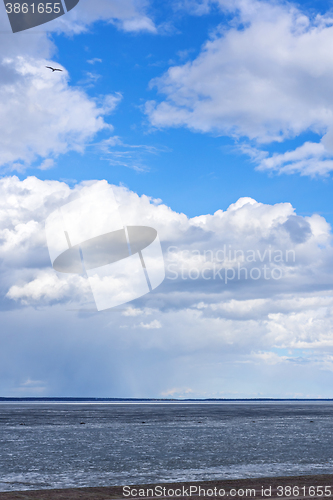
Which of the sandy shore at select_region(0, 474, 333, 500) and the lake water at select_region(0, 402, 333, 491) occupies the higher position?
the sandy shore at select_region(0, 474, 333, 500)

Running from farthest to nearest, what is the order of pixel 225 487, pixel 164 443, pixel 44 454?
pixel 164 443, pixel 44 454, pixel 225 487

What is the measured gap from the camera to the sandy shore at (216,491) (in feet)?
80.0

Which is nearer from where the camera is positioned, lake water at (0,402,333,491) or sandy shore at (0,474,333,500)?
sandy shore at (0,474,333,500)

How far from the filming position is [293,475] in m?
32.8

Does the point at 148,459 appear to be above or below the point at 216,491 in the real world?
below

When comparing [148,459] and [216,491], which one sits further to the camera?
[148,459]

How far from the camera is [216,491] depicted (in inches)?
1014

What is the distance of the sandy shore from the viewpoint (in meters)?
24.4

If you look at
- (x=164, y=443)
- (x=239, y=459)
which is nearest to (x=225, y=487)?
(x=239, y=459)

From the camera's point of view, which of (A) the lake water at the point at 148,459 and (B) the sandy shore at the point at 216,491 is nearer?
(B) the sandy shore at the point at 216,491

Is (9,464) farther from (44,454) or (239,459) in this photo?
(239,459)

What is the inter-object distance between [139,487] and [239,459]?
17.9 m

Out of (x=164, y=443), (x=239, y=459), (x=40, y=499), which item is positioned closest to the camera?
(x=40, y=499)

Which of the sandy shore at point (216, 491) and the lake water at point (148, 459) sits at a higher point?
the sandy shore at point (216, 491)
